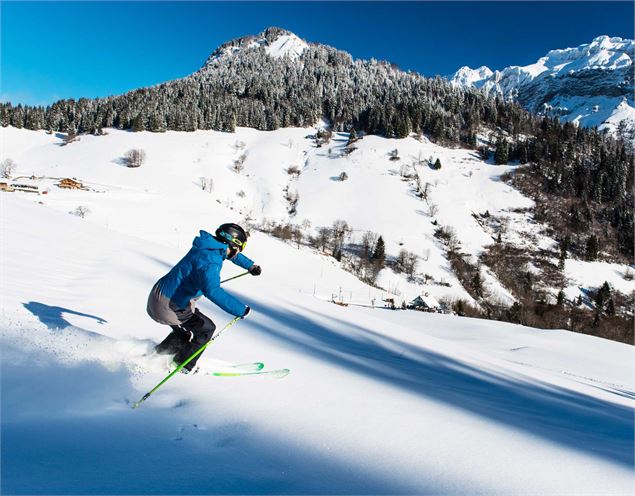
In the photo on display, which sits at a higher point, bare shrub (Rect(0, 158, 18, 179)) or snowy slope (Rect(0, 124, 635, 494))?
bare shrub (Rect(0, 158, 18, 179))

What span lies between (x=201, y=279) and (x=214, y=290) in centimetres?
24

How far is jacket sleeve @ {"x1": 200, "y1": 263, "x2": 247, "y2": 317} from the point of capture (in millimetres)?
4559

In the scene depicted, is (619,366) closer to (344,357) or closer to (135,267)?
(344,357)

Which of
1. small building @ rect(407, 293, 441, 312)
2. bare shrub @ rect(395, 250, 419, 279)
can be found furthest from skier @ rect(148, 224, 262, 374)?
bare shrub @ rect(395, 250, 419, 279)

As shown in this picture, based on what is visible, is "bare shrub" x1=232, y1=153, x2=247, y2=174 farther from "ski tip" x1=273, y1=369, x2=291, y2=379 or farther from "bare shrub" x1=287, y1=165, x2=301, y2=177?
"ski tip" x1=273, y1=369, x2=291, y2=379

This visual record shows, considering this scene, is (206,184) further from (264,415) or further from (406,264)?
(264,415)

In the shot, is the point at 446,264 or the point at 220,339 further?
the point at 446,264

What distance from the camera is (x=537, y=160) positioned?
131 metres

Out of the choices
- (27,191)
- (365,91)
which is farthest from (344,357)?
(365,91)

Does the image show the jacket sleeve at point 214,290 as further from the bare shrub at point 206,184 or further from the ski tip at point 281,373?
the bare shrub at point 206,184

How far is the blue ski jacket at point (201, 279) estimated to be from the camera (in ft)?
15.0

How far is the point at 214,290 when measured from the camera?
4.55 meters

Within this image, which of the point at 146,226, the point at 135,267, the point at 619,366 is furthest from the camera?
the point at 146,226

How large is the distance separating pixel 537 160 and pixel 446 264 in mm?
72115
